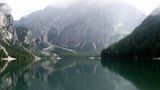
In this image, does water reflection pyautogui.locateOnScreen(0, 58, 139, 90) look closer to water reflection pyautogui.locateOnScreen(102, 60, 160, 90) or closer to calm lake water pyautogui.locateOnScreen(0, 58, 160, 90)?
calm lake water pyautogui.locateOnScreen(0, 58, 160, 90)

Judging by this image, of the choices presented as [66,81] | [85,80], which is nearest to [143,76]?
[85,80]

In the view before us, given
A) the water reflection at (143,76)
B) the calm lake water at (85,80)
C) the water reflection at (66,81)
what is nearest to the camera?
the water reflection at (143,76)

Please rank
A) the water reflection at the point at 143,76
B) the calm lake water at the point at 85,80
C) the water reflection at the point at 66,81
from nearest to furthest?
the water reflection at the point at 143,76 → the calm lake water at the point at 85,80 → the water reflection at the point at 66,81

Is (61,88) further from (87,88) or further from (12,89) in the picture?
(12,89)

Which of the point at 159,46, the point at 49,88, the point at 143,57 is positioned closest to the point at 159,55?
the point at 159,46

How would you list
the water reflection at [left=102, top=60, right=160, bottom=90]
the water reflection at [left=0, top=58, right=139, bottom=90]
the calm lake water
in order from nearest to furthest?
the water reflection at [left=102, top=60, right=160, bottom=90] → the calm lake water → the water reflection at [left=0, top=58, right=139, bottom=90]

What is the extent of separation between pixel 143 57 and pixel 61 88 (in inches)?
5944

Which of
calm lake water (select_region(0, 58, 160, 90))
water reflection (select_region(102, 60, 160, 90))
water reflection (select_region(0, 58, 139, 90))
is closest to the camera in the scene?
water reflection (select_region(102, 60, 160, 90))

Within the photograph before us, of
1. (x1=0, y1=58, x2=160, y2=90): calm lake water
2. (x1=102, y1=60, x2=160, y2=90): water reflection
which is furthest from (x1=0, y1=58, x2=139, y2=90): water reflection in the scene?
(x1=102, y1=60, x2=160, y2=90): water reflection

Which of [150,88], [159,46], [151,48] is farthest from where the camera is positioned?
[151,48]

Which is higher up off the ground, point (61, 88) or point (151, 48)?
point (151, 48)

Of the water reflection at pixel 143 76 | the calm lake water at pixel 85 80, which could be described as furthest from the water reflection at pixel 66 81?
the water reflection at pixel 143 76

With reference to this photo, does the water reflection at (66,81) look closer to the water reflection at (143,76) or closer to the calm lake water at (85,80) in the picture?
the calm lake water at (85,80)

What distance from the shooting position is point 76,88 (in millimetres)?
54406
